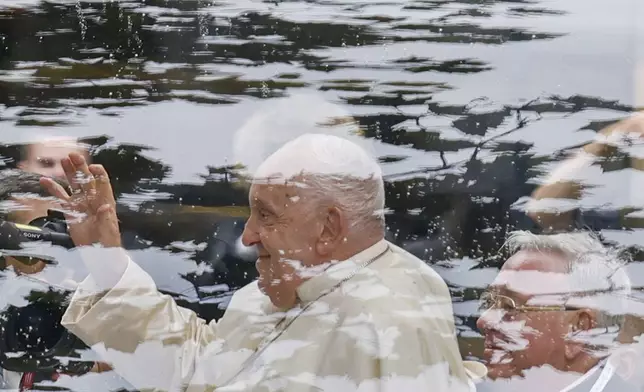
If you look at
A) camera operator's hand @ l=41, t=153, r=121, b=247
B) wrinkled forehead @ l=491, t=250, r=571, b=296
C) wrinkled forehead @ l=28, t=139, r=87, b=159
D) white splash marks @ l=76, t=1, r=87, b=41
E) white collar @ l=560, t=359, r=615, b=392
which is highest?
white splash marks @ l=76, t=1, r=87, b=41

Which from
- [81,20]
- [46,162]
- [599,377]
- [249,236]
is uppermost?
[81,20]

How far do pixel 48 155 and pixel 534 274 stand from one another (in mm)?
827

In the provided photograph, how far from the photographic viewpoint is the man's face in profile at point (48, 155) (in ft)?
3.43

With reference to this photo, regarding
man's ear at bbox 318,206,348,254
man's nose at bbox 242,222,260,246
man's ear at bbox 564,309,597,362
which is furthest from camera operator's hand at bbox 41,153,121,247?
man's ear at bbox 564,309,597,362

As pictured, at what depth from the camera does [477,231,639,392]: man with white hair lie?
1044 millimetres

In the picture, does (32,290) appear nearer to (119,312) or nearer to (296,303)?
(119,312)

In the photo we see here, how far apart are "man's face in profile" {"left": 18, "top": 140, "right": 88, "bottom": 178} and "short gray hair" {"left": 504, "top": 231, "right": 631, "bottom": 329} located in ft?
2.46

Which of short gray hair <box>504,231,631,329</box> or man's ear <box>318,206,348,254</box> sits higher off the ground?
man's ear <box>318,206,348,254</box>

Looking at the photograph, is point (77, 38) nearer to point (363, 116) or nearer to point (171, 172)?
point (171, 172)

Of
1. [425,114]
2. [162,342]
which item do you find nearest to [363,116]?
[425,114]

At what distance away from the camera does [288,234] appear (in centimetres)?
100

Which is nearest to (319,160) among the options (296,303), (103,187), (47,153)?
(296,303)
